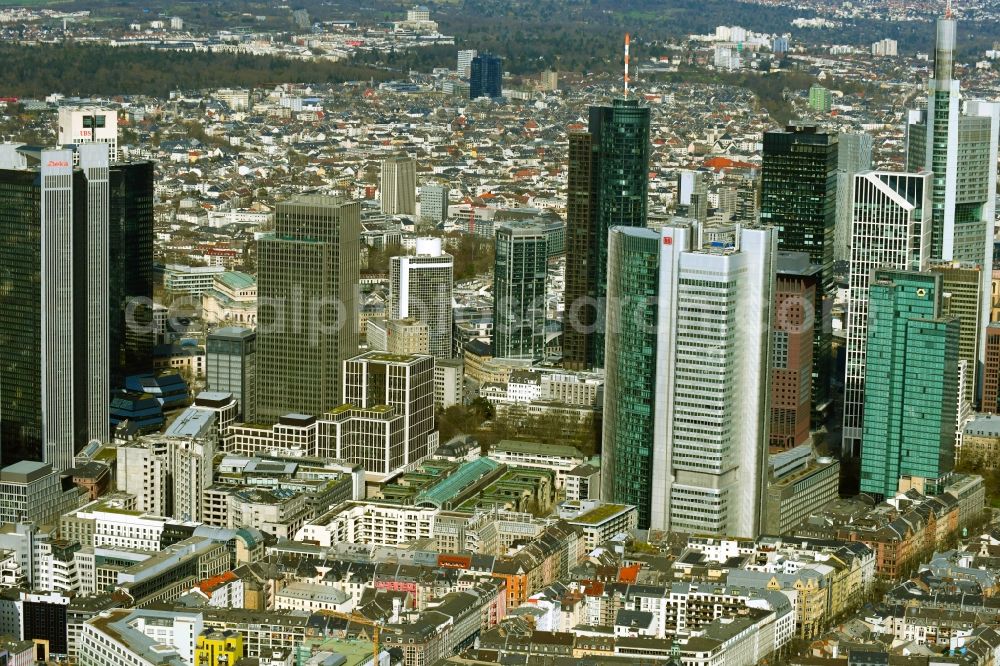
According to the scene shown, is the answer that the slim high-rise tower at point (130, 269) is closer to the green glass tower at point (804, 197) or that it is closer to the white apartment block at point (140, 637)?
the green glass tower at point (804, 197)

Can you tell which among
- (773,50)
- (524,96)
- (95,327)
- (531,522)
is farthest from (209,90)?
(531,522)

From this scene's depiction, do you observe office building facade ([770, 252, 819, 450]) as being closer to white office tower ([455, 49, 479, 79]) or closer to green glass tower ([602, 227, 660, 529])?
green glass tower ([602, 227, 660, 529])

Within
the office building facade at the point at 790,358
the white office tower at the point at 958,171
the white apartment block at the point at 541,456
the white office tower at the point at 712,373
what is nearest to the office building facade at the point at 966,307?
the white office tower at the point at 958,171

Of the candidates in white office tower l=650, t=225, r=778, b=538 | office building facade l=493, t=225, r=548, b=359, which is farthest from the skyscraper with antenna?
white office tower l=650, t=225, r=778, b=538

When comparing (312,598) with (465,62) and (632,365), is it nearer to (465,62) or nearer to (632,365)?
(632,365)

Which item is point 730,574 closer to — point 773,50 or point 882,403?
point 882,403

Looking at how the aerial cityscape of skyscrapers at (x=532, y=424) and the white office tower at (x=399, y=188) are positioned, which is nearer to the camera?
the aerial cityscape of skyscrapers at (x=532, y=424)
